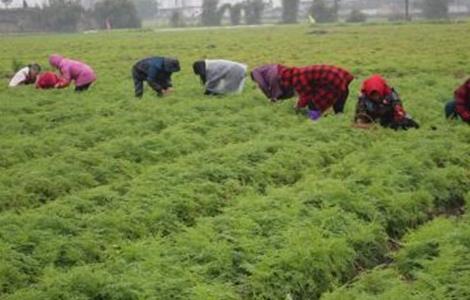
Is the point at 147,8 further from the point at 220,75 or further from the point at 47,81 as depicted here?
the point at 220,75

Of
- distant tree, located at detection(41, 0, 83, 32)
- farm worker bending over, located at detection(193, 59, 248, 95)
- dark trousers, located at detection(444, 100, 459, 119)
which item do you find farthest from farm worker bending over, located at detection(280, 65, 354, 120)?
distant tree, located at detection(41, 0, 83, 32)

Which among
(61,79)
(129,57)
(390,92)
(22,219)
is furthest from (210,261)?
(129,57)

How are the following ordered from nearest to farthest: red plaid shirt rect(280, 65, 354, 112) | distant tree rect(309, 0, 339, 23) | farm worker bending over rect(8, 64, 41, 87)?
red plaid shirt rect(280, 65, 354, 112) < farm worker bending over rect(8, 64, 41, 87) < distant tree rect(309, 0, 339, 23)

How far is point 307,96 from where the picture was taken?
34.7 ft

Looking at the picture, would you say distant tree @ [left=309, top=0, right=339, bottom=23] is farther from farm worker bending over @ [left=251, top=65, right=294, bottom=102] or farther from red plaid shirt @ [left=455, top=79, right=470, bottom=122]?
red plaid shirt @ [left=455, top=79, right=470, bottom=122]

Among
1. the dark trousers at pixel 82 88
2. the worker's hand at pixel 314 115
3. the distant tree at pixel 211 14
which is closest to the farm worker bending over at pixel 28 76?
the dark trousers at pixel 82 88

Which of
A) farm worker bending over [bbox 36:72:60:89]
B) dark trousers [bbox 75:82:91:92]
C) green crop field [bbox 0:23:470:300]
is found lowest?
green crop field [bbox 0:23:470:300]

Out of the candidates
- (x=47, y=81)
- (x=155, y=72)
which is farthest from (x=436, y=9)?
(x=155, y=72)

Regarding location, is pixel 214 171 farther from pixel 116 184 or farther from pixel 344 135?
pixel 344 135

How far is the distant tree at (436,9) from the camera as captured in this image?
66.6 metres

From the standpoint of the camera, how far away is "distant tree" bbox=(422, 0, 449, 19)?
66562 mm

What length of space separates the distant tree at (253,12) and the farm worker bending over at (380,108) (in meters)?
67.1

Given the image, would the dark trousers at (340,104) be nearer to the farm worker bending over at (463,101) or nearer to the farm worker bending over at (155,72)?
the farm worker bending over at (463,101)

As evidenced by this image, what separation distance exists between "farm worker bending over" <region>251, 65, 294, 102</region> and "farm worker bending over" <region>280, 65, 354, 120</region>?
67 centimetres
